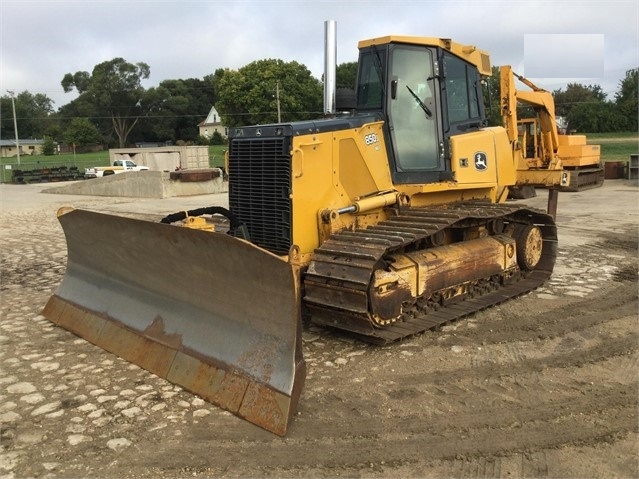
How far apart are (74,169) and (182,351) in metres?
39.4

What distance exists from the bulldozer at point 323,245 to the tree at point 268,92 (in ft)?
175

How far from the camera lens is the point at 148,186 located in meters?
22.3

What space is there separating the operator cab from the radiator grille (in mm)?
1335

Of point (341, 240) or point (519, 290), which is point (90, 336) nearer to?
point (341, 240)

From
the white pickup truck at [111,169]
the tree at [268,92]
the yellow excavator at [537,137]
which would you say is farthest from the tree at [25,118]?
the yellow excavator at [537,137]

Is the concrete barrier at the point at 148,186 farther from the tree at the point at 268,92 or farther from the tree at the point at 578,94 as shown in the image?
the tree at the point at 578,94

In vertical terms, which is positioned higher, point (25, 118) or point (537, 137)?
point (25, 118)

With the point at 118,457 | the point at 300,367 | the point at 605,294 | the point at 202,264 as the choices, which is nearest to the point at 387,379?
the point at 300,367

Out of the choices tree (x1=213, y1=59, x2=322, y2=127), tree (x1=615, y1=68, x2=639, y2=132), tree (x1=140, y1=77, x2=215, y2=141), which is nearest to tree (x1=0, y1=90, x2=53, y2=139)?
tree (x1=140, y1=77, x2=215, y2=141)

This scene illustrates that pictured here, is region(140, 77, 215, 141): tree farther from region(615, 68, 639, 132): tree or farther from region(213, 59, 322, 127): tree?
region(615, 68, 639, 132): tree

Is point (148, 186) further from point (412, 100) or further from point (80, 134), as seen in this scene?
point (80, 134)

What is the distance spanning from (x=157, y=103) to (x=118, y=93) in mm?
6046

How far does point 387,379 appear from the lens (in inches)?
181

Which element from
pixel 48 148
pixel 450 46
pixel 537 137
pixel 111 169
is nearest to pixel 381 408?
pixel 450 46
